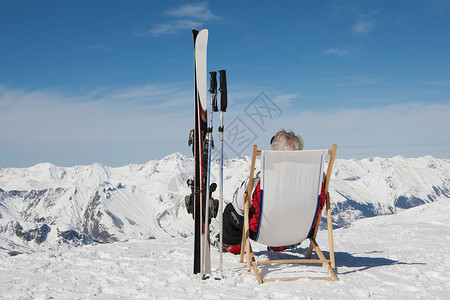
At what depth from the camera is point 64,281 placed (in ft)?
16.1

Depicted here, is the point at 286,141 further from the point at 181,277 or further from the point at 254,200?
the point at 181,277

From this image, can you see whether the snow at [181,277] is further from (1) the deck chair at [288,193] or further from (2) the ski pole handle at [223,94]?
(2) the ski pole handle at [223,94]

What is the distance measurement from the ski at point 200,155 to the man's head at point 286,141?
96cm

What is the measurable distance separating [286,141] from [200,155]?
117cm

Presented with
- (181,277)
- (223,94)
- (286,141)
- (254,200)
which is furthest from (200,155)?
(181,277)

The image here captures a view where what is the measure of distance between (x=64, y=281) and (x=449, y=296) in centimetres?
459

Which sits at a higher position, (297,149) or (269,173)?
(297,149)

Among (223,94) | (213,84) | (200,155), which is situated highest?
(213,84)

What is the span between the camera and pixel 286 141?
5316 mm

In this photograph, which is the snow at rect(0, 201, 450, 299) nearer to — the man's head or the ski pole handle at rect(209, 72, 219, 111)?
the man's head

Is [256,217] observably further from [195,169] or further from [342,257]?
[342,257]

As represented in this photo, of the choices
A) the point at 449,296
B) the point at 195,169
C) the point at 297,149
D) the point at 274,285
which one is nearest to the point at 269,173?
the point at 297,149

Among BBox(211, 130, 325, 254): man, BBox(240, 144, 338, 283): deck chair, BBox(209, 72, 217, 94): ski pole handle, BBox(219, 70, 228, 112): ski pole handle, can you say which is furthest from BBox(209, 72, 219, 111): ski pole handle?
BBox(211, 130, 325, 254): man

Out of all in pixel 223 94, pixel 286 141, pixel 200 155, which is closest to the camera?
pixel 223 94
